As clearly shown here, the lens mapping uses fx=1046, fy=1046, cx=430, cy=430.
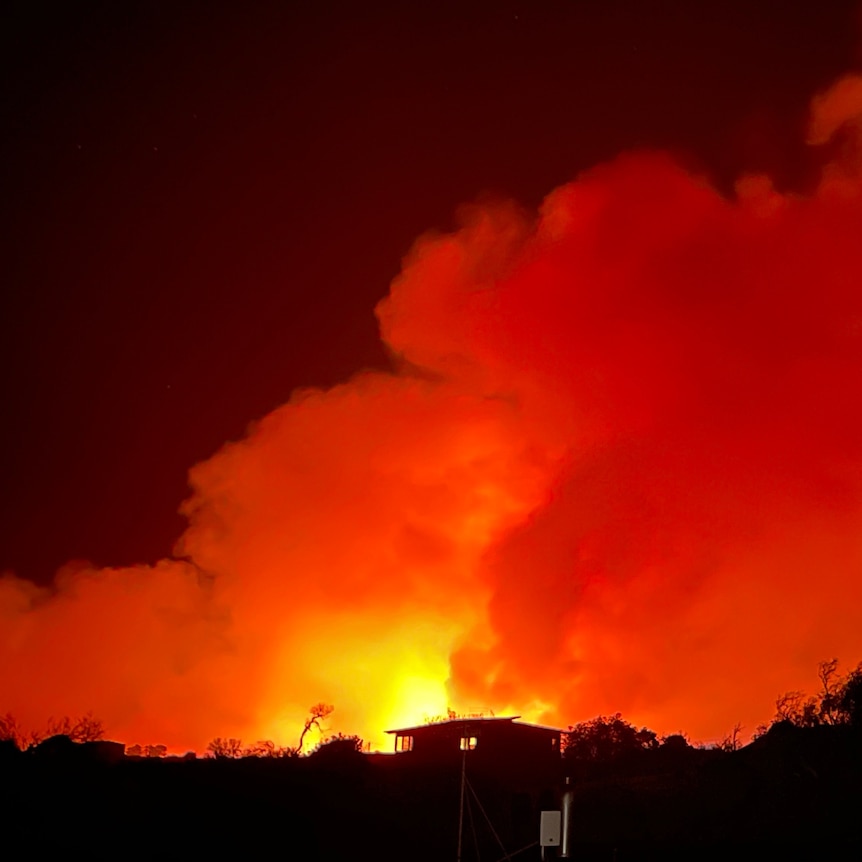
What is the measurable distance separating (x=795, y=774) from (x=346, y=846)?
2140 cm

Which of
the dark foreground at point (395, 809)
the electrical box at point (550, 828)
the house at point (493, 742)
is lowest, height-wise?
the electrical box at point (550, 828)

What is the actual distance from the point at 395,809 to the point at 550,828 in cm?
2861

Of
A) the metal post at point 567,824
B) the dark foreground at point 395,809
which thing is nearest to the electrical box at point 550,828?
the metal post at point 567,824

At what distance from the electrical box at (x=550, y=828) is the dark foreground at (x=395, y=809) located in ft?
40.6

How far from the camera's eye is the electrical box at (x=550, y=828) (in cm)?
2405

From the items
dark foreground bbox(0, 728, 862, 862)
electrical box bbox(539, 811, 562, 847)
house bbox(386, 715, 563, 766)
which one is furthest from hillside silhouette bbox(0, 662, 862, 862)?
electrical box bbox(539, 811, 562, 847)

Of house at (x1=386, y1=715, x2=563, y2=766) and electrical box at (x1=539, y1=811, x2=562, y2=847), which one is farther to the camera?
house at (x1=386, y1=715, x2=563, y2=766)

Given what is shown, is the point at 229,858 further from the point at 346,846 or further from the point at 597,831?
the point at 597,831

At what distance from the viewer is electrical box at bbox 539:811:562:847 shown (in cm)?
2405

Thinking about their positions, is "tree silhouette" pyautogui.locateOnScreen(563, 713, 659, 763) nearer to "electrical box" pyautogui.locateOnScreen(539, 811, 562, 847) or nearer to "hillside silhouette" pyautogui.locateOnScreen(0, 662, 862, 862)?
"hillside silhouette" pyautogui.locateOnScreen(0, 662, 862, 862)

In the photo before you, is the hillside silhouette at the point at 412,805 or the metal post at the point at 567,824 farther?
the hillside silhouette at the point at 412,805

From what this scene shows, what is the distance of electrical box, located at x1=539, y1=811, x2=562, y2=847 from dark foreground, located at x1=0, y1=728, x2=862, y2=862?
1238 centimetres

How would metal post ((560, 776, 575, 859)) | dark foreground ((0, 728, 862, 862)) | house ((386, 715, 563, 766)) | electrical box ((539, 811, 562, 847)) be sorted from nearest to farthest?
1. electrical box ((539, 811, 562, 847))
2. metal post ((560, 776, 575, 859))
3. dark foreground ((0, 728, 862, 862))
4. house ((386, 715, 563, 766))

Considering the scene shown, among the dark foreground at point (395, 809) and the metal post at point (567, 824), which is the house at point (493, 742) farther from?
the metal post at point (567, 824)
